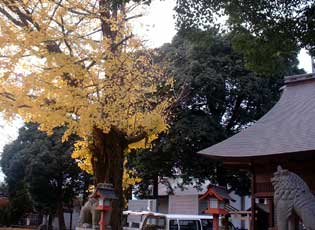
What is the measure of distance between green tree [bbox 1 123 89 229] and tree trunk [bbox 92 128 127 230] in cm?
1609

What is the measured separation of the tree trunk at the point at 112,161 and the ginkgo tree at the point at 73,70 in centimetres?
29

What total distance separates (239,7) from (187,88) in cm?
1288

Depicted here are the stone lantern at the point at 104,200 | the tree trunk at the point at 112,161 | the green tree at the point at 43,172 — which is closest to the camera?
the stone lantern at the point at 104,200

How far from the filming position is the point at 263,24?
7.83 m

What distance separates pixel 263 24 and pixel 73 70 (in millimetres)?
4264

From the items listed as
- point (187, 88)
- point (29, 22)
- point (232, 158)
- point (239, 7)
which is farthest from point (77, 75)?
point (187, 88)

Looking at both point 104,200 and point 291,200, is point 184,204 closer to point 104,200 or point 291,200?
point 104,200

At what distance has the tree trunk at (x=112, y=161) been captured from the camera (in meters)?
11.5

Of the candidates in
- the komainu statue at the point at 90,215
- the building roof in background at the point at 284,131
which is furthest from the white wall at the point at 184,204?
the komainu statue at the point at 90,215

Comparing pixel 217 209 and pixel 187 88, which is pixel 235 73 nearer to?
pixel 187 88

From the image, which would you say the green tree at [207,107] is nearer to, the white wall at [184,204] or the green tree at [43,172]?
the green tree at [43,172]

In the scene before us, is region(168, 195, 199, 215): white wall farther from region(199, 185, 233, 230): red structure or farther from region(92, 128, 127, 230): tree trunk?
region(199, 185, 233, 230): red structure

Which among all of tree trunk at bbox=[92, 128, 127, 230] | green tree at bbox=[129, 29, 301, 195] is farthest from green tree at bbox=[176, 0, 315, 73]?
green tree at bbox=[129, 29, 301, 195]

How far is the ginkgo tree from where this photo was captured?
9523mm
